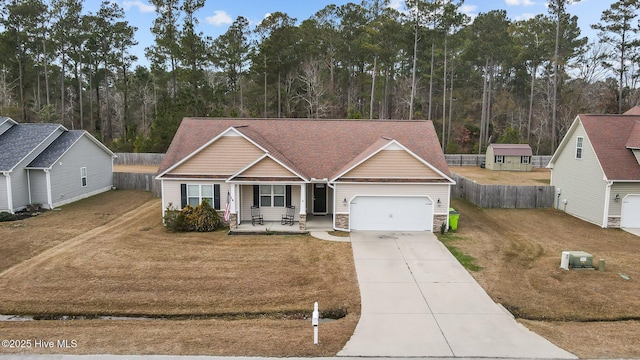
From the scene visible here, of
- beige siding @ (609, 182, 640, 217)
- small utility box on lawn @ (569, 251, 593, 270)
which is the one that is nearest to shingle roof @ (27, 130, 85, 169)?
small utility box on lawn @ (569, 251, 593, 270)

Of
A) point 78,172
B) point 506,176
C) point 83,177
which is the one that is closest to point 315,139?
point 78,172

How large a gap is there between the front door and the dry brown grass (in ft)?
22.3

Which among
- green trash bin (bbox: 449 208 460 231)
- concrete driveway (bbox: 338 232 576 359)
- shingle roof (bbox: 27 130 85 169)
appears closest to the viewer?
concrete driveway (bbox: 338 232 576 359)

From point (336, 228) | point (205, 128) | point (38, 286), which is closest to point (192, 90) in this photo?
point (205, 128)

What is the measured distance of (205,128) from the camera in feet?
75.6

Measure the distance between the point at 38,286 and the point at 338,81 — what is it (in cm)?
4322

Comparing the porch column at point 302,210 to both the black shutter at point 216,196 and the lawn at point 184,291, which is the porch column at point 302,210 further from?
the black shutter at point 216,196

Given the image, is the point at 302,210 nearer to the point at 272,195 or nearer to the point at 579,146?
the point at 272,195

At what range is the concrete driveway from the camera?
9.25 metres

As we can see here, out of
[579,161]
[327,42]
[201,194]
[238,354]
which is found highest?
[327,42]

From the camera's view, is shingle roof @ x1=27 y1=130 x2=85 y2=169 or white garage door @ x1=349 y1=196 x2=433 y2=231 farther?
shingle roof @ x1=27 y1=130 x2=85 y2=169

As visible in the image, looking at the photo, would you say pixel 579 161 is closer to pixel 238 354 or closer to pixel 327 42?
pixel 238 354

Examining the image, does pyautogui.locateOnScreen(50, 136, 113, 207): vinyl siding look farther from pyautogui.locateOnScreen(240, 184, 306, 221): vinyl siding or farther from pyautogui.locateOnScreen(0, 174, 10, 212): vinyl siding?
pyautogui.locateOnScreen(240, 184, 306, 221): vinyl siding

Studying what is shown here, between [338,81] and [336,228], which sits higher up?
[338,81]
